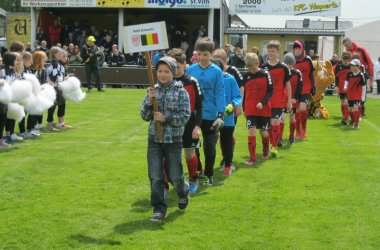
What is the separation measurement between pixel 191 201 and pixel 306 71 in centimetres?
675

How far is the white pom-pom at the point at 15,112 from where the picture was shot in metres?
11.4

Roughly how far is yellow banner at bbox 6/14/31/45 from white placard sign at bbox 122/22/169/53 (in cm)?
3059

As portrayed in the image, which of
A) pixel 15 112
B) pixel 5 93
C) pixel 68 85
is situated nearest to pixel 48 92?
pixel 68 85

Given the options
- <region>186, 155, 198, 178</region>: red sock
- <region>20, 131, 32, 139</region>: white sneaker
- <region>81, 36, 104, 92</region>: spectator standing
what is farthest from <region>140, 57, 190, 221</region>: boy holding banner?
<region>81, 36, 104, 92</region>: spectator standing

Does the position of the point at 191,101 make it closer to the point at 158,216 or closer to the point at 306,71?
the point at 158,216

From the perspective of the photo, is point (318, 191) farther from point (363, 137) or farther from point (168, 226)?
point (363, 137)

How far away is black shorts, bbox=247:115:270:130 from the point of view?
10.7m

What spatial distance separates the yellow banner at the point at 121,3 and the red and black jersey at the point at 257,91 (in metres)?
22.7

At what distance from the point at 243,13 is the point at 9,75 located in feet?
98.3

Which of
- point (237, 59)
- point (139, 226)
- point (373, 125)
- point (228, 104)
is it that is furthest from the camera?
point (237, 59)

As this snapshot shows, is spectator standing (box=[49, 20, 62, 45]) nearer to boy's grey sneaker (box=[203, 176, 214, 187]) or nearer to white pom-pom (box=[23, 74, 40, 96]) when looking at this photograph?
white pom-pom (box=[23, 74, 40, 96])

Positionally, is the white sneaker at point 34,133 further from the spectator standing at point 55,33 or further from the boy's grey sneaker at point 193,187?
the spectator standing at point 55,33

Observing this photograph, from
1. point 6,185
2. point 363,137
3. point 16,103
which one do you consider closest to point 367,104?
point 363,137

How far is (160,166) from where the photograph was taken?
6.87 meters
